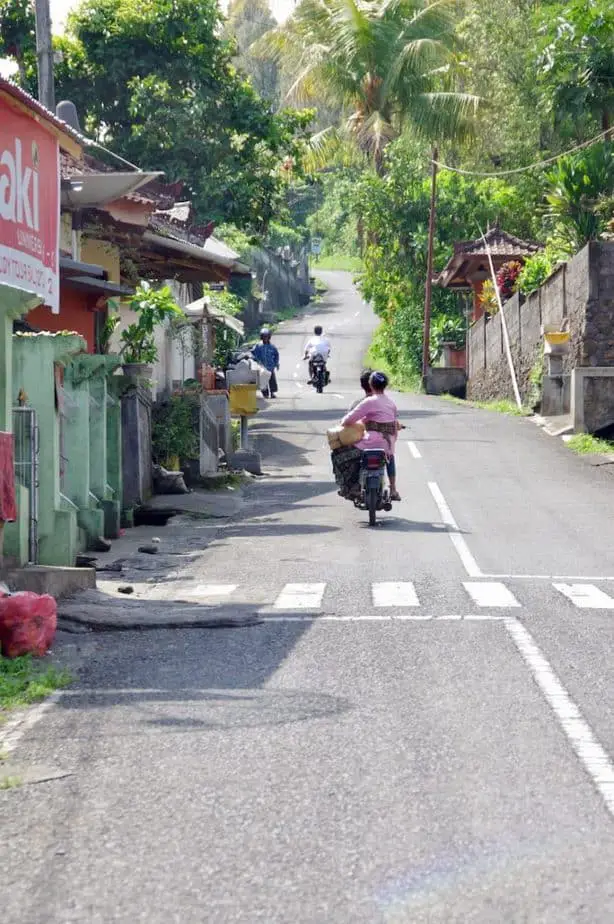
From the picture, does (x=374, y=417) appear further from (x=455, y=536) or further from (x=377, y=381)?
(x=455, y=536)

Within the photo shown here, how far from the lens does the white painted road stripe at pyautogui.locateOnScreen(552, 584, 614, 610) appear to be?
12.2m

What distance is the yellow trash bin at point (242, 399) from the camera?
29.2m

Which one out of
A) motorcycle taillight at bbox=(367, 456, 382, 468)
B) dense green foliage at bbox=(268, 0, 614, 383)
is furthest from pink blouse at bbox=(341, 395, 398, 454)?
dense green foliage at bbox=(268, 0, 614, 383)

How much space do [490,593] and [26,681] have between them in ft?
16.3

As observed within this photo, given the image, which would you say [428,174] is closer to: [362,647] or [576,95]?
Result: [576,95]

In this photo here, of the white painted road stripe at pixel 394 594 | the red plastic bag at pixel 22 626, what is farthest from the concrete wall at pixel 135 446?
the red plastic bag at pixel 22 626

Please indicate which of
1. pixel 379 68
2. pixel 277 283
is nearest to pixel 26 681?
pixel 379 68

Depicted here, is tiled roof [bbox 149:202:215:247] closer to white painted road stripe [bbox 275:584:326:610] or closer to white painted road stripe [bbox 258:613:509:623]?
white painted road stripe [bbox 275:584:326:610]

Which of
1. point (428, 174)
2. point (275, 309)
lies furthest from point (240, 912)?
point (275, 309)

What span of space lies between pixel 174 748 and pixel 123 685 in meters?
1.85

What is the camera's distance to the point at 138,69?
39.6 meters

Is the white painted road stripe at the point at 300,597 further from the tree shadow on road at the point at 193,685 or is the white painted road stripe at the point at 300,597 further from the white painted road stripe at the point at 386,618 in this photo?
the tree shadow on road at the point at 193,685

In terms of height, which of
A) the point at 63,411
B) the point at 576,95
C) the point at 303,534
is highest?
the point at 576,95

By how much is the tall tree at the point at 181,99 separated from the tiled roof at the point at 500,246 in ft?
38.1
